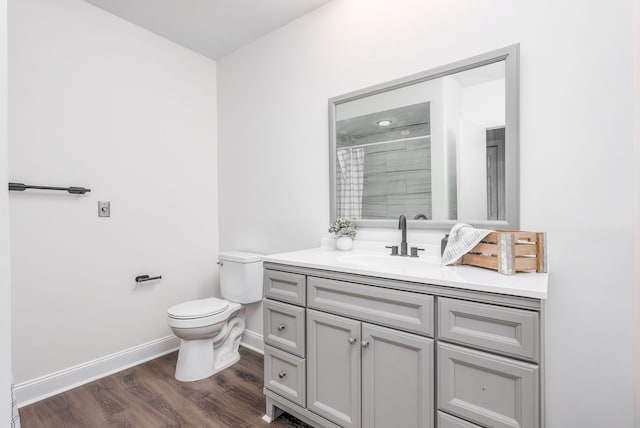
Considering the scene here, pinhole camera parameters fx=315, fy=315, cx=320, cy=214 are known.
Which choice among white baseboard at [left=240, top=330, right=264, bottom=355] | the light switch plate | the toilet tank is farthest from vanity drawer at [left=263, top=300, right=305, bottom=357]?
the light switch plate

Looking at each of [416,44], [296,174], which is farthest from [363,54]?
[296,174]

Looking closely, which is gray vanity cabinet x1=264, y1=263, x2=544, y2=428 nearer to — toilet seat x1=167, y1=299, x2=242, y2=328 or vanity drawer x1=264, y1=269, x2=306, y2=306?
vanity drawer x1=264, y1=269, x2=306, y2=306

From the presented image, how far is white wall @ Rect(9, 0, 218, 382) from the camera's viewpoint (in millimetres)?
1881

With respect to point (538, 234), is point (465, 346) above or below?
below

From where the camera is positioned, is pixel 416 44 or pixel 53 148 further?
pixel 53 148

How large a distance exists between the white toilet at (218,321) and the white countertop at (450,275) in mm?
777

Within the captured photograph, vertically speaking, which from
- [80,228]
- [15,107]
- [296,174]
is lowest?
[80,228]

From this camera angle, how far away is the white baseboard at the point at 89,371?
1.87 meters

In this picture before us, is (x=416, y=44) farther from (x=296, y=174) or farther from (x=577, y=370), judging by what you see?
(x=577, y=370)

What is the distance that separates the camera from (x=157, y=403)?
1860mm

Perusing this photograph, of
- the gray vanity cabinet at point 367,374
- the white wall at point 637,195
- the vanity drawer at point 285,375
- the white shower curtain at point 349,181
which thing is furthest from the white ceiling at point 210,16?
the vanity drawer at point 285,375

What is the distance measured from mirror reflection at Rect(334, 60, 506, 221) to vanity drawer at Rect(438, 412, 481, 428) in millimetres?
872

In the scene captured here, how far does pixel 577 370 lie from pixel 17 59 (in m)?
3.29

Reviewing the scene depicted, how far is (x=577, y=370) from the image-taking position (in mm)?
1323
